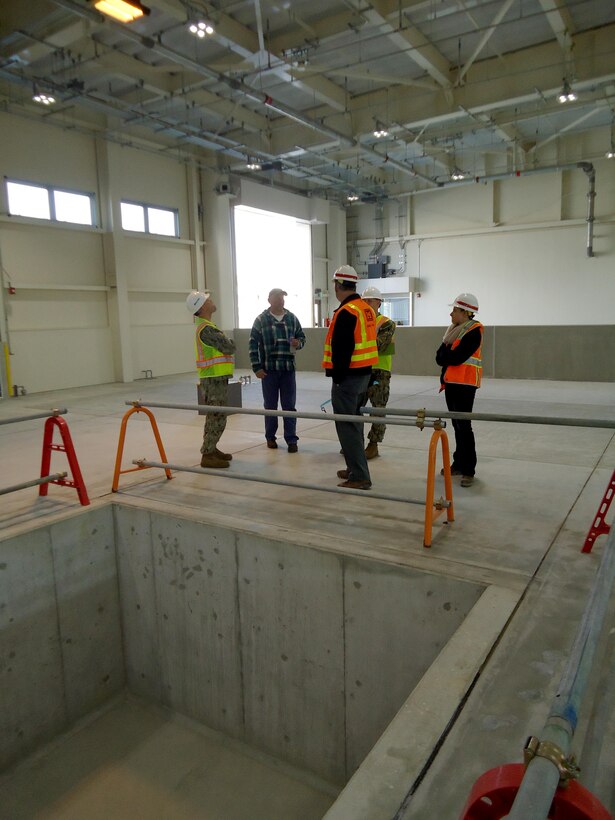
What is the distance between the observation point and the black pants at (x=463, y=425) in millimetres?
4777

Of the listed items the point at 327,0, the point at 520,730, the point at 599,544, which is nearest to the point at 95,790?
the point at 520,730

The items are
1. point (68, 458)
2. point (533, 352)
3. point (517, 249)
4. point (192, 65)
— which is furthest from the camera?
point (517, 249)

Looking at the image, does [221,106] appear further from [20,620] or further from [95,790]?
[95,790]

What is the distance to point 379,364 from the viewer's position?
18.7ft

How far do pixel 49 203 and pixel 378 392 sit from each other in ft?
32.4

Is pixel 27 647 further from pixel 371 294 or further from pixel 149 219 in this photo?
pixel 149 219

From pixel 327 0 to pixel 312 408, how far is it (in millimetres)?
6421

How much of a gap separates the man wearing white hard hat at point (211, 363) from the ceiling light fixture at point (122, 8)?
2.91 meters

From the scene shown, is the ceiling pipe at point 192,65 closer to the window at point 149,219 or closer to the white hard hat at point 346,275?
the window at point 149,219

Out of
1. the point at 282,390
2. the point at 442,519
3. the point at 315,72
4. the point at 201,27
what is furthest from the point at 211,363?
the point at 315,72

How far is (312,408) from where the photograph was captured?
9.11 metres

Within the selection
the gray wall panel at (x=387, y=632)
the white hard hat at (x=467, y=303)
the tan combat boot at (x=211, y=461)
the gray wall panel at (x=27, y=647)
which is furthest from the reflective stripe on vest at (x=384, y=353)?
the gray wall panel at (x=27, y=647)

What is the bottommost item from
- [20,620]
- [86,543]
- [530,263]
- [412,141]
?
[20,620]

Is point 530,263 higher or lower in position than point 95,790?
higher
